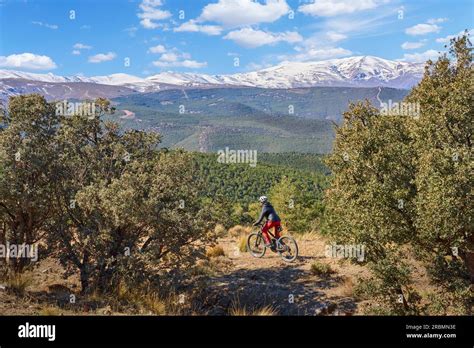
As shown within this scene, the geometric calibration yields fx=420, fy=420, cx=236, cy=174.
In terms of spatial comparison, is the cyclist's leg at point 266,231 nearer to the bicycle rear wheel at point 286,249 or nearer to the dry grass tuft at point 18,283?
the bicycle rear wheel at point 286,249

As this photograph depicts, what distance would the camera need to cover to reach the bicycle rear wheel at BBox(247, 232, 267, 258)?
17.8 meters

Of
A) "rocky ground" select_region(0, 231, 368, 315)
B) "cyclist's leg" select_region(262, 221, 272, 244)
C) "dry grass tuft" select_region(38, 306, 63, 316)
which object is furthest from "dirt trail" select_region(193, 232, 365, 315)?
"dry grass tuft" select_region(38, 306, 63, 316)

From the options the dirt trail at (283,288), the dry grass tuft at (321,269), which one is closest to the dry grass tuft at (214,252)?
the dirt trail at (283,288)

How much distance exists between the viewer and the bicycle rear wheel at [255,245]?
17.8m

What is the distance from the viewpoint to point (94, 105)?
14.2 metres

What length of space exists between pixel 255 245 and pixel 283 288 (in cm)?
386

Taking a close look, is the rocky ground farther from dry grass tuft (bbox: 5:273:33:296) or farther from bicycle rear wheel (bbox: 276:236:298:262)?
bicycle rear wheel (bbox: 276:236:298:262)

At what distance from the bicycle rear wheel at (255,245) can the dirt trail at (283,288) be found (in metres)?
0.36

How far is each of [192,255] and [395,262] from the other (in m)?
6.05

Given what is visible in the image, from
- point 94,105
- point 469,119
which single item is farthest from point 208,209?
point 469,119

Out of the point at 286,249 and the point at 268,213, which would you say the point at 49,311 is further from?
the point at 286,249

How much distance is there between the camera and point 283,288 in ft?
47.0

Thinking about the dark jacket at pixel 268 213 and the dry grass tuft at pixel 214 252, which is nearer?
the dark jacket at pixel 268 213
